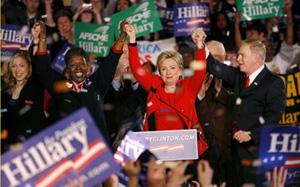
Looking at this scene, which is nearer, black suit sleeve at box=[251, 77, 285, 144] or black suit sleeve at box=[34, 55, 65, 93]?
black suit sleeve at box=[34, 55, 65, 93]

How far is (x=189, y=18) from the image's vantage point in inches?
341

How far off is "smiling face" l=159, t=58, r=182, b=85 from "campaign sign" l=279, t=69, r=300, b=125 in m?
1.58

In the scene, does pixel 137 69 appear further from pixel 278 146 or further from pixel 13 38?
pixel 13 38

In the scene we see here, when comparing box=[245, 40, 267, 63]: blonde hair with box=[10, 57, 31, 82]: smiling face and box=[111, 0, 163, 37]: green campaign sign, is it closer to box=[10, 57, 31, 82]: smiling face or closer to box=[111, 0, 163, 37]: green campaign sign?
box=[10, 57, 31, 82]: smiling face

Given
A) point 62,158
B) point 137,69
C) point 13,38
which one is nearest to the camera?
point 62,158

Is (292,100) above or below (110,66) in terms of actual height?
below

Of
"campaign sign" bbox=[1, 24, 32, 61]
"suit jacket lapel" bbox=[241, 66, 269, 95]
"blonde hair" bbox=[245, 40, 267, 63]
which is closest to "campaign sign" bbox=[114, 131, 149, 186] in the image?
"suit jacket lapel" bbox=[241, 66, 269, 95]

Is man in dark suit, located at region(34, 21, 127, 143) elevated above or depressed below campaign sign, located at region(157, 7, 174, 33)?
below

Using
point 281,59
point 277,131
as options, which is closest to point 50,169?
point 277,131

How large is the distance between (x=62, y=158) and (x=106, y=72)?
2.05 metres

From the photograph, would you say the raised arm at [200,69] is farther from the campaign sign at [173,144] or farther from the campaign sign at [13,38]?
the campaign sign at [13,38]

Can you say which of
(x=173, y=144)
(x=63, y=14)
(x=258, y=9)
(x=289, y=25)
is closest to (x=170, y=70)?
(x=173, y=144)

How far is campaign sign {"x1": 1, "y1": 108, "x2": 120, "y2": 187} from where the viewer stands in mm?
3943

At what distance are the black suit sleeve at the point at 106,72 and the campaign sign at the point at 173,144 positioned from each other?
1.74 ft
